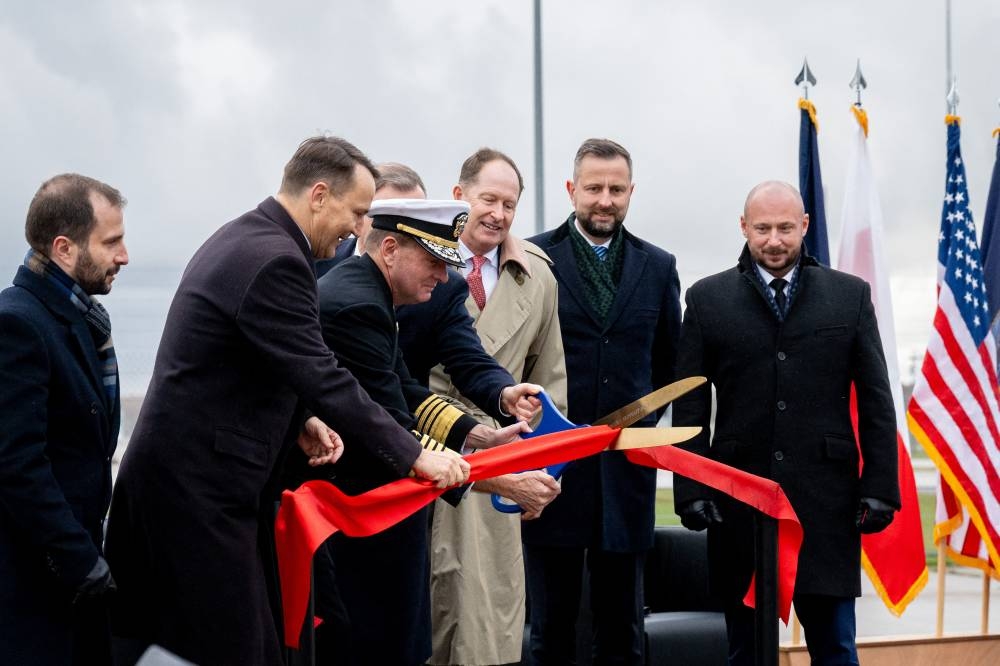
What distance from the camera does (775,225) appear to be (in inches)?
182

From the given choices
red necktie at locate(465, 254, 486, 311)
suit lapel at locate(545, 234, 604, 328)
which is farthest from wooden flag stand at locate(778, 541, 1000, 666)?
red necktie at locate(465, 254, 486, 311)

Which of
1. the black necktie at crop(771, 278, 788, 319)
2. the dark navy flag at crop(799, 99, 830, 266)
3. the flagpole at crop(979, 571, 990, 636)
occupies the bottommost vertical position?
the flagpole at crop(979, 571, 990, 636)

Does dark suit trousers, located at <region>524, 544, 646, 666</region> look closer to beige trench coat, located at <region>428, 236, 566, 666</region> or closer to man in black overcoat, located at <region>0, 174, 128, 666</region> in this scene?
beige trench coat, located at <region>428, 236, 566, 666</region>

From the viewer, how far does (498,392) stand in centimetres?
416

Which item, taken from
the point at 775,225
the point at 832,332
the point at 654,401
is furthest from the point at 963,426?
the point at 654,401

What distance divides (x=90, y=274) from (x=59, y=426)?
0.41 m

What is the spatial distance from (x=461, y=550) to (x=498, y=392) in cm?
71

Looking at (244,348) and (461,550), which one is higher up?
(244,348)

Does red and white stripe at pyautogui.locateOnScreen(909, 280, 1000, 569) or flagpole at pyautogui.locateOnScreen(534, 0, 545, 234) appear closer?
red and white stripe at pyautogui.locateOnScreen(909, 280, 1000, 569)

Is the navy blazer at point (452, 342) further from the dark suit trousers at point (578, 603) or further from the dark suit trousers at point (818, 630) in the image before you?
the dark suit trousers at point (818, 630)

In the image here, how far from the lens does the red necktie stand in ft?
16.0

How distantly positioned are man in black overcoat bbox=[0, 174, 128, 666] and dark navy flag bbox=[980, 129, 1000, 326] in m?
4.56

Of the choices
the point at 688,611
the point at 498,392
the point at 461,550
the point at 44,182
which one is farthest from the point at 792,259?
the point at 44,182

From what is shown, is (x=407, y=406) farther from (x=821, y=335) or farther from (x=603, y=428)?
(x=821, y=335)
